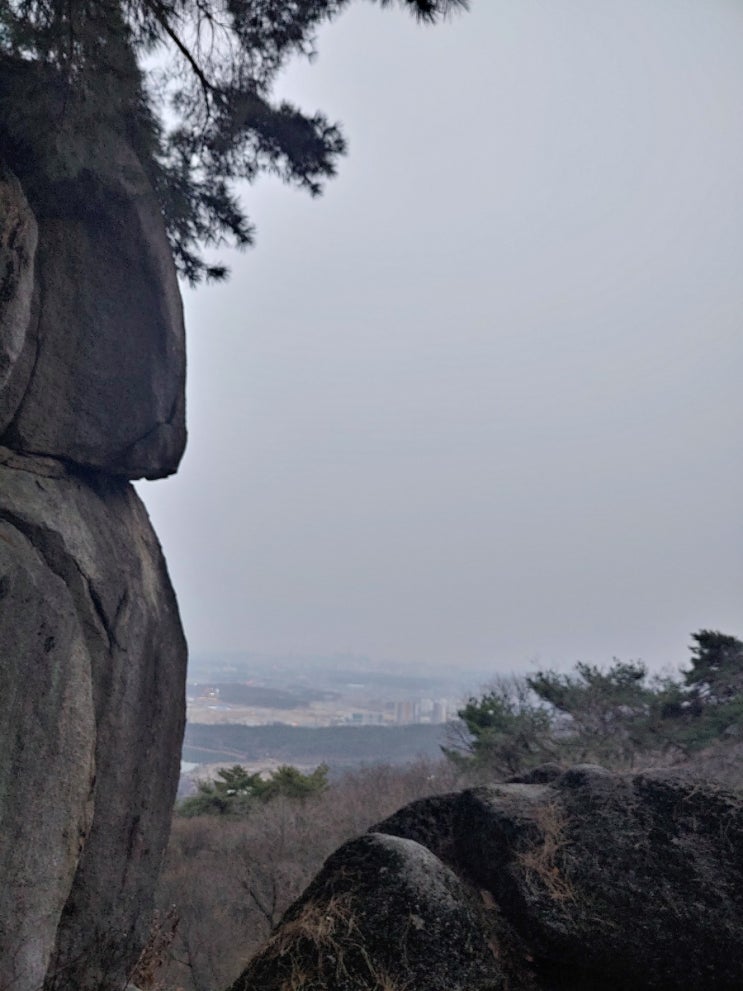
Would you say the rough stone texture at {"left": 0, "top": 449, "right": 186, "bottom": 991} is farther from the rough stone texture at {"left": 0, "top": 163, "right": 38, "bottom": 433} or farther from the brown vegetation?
the brown vegetation

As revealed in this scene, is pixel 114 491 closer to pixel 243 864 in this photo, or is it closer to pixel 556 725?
pixel 243 864

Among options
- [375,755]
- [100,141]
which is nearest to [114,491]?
[100,141]

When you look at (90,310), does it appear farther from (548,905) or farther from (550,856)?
(548,905)

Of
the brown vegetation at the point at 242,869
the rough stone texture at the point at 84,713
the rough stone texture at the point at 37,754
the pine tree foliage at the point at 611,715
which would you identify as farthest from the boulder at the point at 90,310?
the pine tree foliage at the point at 611,715

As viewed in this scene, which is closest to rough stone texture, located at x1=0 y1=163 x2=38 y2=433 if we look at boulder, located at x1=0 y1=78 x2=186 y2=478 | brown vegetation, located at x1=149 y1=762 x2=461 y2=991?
boulder, located at x1=0 y1=78 x2=186 y2=478

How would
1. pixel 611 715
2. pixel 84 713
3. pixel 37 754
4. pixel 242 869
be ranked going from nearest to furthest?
pixel 37 754, pixel 84 713, pixel 242 869, pixel 611 715

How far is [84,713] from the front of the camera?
18.1 feet

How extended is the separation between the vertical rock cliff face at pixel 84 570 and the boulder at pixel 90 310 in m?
0.02

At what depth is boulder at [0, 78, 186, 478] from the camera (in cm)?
604

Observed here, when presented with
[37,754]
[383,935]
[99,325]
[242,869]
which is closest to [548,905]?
[383,935]

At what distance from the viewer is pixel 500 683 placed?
29.7 m

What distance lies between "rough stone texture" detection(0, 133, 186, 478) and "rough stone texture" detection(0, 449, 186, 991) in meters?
0.39

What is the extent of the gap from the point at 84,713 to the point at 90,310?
393cm

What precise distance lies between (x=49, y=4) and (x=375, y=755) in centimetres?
6505
